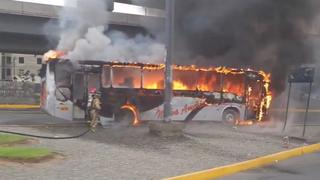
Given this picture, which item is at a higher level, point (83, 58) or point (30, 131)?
point (83, 58)

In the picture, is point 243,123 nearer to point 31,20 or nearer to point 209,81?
point 209,81

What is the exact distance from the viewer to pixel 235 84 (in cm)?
2070

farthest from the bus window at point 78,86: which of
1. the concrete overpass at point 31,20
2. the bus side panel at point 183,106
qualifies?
the concrete overpass at point 31,20

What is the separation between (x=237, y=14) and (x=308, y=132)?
5.14 m

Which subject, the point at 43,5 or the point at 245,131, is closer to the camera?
the point at 245,131

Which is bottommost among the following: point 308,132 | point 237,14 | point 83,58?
point 308,132

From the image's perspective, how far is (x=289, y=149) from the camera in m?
13.9

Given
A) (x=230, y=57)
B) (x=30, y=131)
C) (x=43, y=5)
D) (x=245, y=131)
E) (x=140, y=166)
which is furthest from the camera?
(x=43, y=5)

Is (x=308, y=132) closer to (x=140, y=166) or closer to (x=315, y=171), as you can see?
(x=315, y=171)

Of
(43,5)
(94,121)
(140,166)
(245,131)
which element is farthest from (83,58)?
(43,5)

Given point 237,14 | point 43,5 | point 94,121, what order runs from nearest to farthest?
point 94,121
point 237,14
point 43,5

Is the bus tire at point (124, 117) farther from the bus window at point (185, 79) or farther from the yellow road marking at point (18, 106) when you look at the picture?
the yellow road marking at point (18, 106)

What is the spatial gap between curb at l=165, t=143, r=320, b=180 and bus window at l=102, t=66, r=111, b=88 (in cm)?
705

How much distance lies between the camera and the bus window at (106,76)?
60.2 ft
